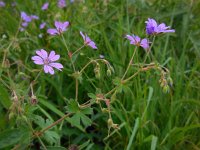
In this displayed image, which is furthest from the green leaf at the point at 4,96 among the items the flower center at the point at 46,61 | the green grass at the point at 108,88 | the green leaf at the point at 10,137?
the flower center at the point at 46,61

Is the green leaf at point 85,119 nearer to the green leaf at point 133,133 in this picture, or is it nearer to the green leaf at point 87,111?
the green leaf at point 87,111

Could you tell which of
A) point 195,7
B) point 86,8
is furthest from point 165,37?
point 86,8

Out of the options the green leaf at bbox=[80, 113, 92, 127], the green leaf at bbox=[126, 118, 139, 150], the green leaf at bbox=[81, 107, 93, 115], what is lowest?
the green leaf at bbox=[126, 118, 139, 150]

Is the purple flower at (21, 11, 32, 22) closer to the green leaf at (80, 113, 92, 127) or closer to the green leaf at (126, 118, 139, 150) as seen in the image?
the green leaf at (126, 118, 139, 150)

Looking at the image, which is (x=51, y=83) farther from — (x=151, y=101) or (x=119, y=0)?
(x=119, y=0)

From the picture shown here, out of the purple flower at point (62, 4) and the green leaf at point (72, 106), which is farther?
the purple flower at point (62, 4)

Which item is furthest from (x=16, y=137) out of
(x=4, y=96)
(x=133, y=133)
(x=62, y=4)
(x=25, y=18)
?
(x=62, y=4)

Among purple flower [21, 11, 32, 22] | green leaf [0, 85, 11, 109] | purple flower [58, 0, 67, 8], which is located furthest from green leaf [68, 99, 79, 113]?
purple flower [58, 0, 67, 8]

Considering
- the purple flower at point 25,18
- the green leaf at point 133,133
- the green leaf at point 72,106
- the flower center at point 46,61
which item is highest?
the flower center at point 46,61
